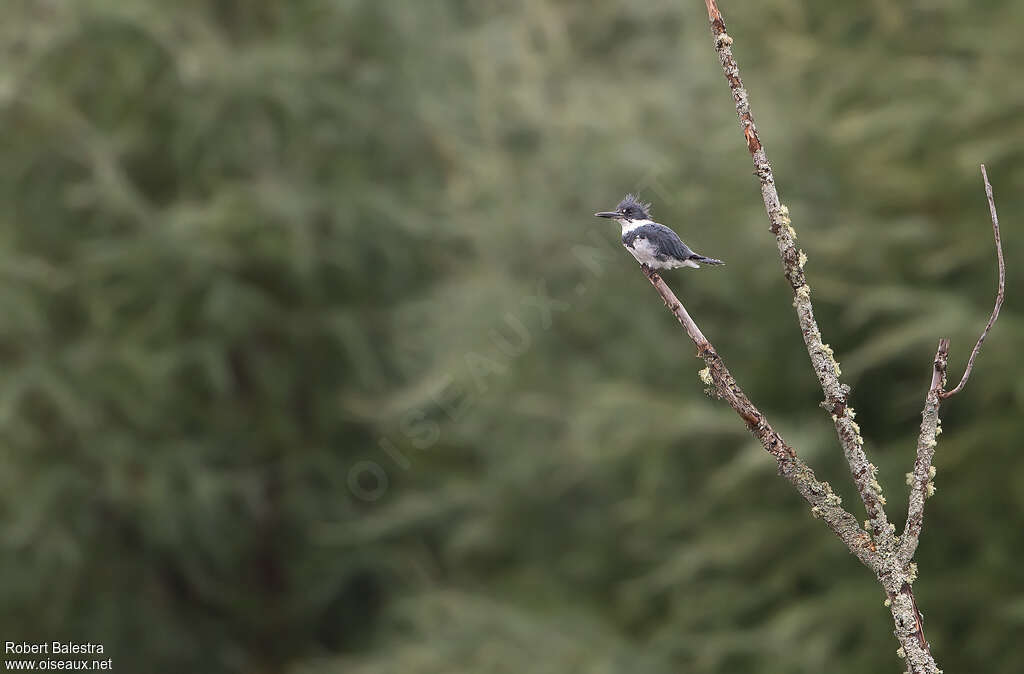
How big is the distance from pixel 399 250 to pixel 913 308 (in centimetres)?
397

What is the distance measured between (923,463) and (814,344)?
131 mm

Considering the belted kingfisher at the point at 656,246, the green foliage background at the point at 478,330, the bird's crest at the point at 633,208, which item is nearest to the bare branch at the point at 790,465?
the belted kingfisher at the point at 656,246

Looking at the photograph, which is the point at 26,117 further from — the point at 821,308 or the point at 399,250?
the point at 821,308

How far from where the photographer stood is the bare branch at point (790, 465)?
80cm

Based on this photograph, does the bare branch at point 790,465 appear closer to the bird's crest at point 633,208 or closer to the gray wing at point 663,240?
the gray wing at point 663,240

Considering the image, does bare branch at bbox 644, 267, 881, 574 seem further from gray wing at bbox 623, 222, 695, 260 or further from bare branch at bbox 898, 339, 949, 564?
gray wing at bbox 623, 222, 695, 260

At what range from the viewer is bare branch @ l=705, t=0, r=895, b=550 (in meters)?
0.78

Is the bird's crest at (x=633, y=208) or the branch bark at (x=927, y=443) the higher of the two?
the bird's crest at (x=633, y=208)

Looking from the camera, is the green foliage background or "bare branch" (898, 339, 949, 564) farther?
the green foliage background

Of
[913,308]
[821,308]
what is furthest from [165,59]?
[913,308]

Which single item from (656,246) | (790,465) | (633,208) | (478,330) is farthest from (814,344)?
(478,330)

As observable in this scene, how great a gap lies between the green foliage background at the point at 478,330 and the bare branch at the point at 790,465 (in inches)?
141

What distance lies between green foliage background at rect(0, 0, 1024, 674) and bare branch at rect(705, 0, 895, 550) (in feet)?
11.8

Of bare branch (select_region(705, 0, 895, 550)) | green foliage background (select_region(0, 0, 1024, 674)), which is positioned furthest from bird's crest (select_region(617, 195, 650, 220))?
green foliage background (select_region(0, 0, 1024, 674))
